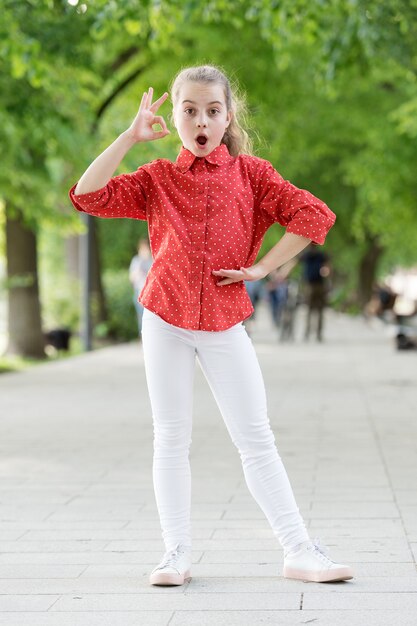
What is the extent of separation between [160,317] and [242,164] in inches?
25.4

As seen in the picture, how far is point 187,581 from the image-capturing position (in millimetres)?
5082

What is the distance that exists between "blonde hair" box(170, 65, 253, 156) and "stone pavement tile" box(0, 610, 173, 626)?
1.71m

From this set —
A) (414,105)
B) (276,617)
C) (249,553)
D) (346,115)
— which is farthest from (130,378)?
(346,115)

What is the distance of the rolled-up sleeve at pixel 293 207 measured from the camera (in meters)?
4.93

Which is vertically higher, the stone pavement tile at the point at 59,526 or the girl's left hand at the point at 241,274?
the girl's left hand at the point at 241,274

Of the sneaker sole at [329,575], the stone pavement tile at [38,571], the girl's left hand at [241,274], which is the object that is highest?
the girl's left hand at [241,274]

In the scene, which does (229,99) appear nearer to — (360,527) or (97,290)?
(360,527)

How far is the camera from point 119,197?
492 centimetres

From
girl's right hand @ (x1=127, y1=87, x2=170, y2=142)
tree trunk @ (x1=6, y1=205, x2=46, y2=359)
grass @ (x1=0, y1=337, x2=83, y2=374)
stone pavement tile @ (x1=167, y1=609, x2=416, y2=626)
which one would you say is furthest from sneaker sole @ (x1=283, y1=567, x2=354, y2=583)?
tree trunk @ (x1=6, y1=205, x2=46, y2=359)

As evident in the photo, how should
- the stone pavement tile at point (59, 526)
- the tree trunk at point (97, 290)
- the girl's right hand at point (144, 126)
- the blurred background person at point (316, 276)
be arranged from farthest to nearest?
the tree trunk at point (97, 290), the blurred background person at point (316, 276), the stone pavement tile at point (59, 526), the girl's right hand at point (144, 126)

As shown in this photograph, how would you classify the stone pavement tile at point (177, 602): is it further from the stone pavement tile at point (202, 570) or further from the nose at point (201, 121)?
the nose at point (201, 121)

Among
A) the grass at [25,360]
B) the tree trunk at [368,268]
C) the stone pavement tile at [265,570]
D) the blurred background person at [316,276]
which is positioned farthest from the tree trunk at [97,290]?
the tree trunk at [368,268]

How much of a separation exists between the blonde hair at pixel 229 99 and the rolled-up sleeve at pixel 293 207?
163 millimetres

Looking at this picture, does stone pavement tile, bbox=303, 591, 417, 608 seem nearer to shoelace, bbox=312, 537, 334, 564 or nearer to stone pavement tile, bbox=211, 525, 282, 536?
shoelace, bbox=312, 537, 334, 564
